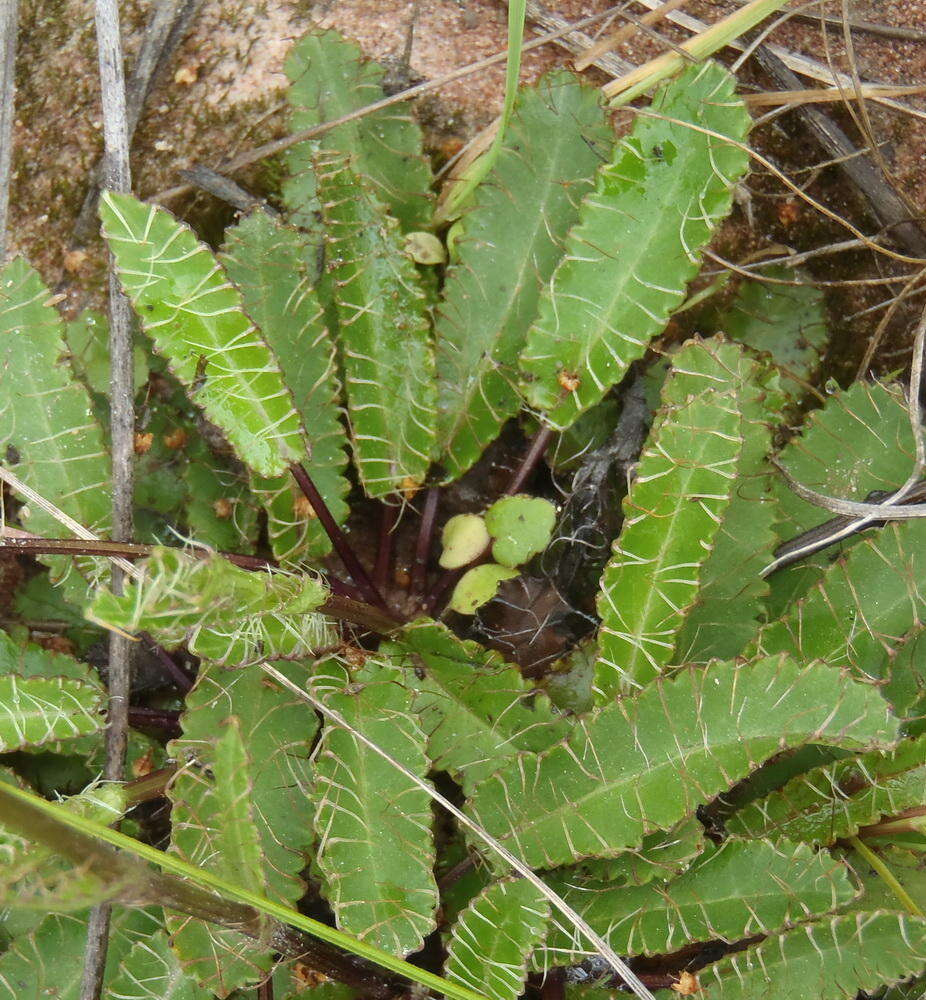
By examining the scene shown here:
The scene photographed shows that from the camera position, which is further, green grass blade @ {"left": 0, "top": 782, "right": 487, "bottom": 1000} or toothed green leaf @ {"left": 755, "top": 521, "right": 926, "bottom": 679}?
toothed green leaf @ {"left": 755, "top": 521, "right": 926, "bottom": 679}

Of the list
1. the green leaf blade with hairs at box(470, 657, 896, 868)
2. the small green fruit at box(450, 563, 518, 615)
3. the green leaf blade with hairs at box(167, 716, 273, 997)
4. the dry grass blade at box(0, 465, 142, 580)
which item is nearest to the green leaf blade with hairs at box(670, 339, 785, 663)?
the green leaf blade with hairs at box(470, 657, 896, 868)

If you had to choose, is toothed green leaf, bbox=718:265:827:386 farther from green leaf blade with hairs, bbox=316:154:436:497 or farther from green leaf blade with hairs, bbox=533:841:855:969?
green leaf blade with hairs, bbox=533:841:855:969

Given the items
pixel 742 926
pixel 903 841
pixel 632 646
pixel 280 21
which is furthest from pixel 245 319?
pixel 903 841

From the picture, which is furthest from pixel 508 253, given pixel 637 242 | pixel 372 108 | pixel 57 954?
pixel 57 954

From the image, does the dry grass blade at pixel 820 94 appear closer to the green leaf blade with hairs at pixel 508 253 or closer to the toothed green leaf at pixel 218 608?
the green leaf blade with hairs at pixel 508 253

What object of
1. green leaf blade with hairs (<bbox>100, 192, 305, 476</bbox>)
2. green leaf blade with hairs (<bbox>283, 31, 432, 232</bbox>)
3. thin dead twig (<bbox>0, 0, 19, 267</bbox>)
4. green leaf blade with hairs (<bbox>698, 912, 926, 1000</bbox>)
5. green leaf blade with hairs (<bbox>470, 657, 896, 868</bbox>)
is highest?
thin dead twig (<bbox>0, 0, 19, 267</bbox>)

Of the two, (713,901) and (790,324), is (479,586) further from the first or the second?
(790,324)
